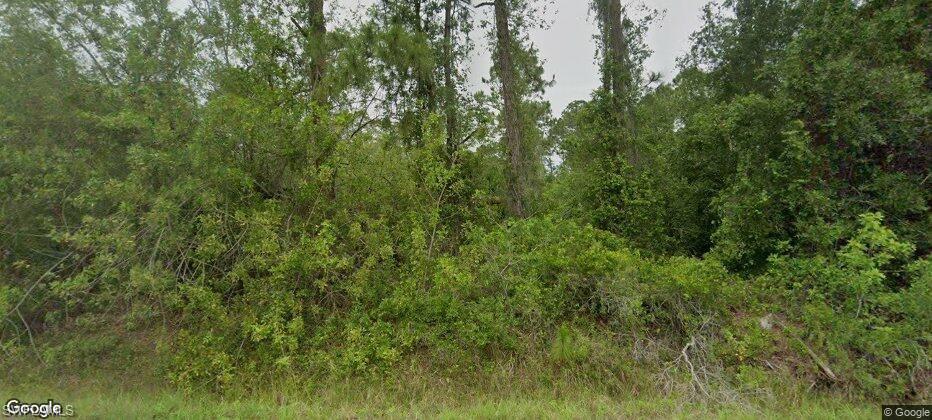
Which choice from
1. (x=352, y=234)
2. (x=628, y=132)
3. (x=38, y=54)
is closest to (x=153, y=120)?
(x=38, y=54)

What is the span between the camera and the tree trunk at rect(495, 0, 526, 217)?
978 cm

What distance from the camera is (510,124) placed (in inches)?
399

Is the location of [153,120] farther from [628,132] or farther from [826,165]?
[826,165]

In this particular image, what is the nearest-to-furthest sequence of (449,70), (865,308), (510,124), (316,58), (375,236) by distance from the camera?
(865,308) → (375,236) → (316,58) → (510,124) → (449,70)

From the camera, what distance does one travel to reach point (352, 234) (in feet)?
21.5

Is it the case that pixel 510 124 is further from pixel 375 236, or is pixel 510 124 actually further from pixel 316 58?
pixel 375 236

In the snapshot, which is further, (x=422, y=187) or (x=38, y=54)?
(x=422, y=187)

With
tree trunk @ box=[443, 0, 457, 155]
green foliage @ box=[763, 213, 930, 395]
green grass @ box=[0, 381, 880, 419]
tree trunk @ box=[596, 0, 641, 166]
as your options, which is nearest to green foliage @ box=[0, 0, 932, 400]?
green foliage @ box=[763, 213, 930, 395]

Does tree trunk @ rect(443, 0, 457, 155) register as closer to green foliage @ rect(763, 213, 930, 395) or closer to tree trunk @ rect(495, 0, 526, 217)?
tree trunk @ rect(495, 0, 526, 217)

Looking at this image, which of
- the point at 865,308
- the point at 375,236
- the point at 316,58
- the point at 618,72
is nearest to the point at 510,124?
the point at 618,72

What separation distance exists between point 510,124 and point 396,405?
708cm

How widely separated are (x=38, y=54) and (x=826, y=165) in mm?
12928

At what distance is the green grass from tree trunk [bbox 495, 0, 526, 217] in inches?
209

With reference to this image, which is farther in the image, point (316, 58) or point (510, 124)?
point (510, 124)
